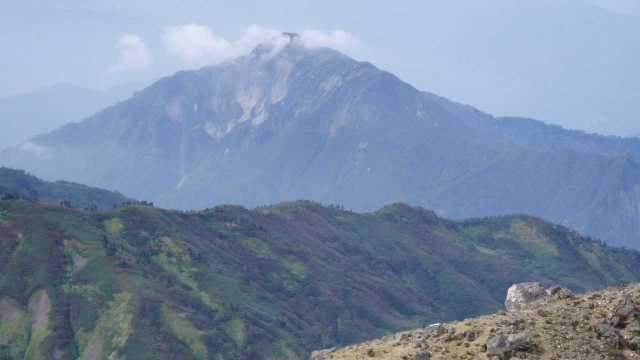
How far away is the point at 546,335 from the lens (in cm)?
5609

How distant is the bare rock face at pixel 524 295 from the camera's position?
7781 cm

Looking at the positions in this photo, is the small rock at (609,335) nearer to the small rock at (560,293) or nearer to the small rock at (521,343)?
the small rock at (521,343)

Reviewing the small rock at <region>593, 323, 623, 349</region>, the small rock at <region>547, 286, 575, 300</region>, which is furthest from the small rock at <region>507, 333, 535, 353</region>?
the small rock at <region>547, 286, 575, 300</region>

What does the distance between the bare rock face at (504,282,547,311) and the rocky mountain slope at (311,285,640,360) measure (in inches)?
412

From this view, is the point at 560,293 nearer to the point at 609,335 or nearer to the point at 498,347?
the point at 609,335

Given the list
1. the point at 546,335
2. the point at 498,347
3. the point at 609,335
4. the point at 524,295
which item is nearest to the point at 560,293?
the point at 524,295

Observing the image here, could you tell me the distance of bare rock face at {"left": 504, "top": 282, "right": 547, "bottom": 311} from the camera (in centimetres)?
7781

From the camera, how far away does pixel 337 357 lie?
229 ft

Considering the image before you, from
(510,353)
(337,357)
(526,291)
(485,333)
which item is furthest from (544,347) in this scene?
(526,291)

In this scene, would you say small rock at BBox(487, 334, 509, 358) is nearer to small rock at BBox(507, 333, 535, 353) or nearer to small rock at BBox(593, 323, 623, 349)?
small rock at BBox(507, 333, 535, 353)

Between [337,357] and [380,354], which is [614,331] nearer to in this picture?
[380,354]

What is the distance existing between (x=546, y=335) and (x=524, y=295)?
22612 mm

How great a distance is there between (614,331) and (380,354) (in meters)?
14.8

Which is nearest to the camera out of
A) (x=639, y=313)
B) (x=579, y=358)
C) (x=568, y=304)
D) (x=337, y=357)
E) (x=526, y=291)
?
(x=579, y=358)
